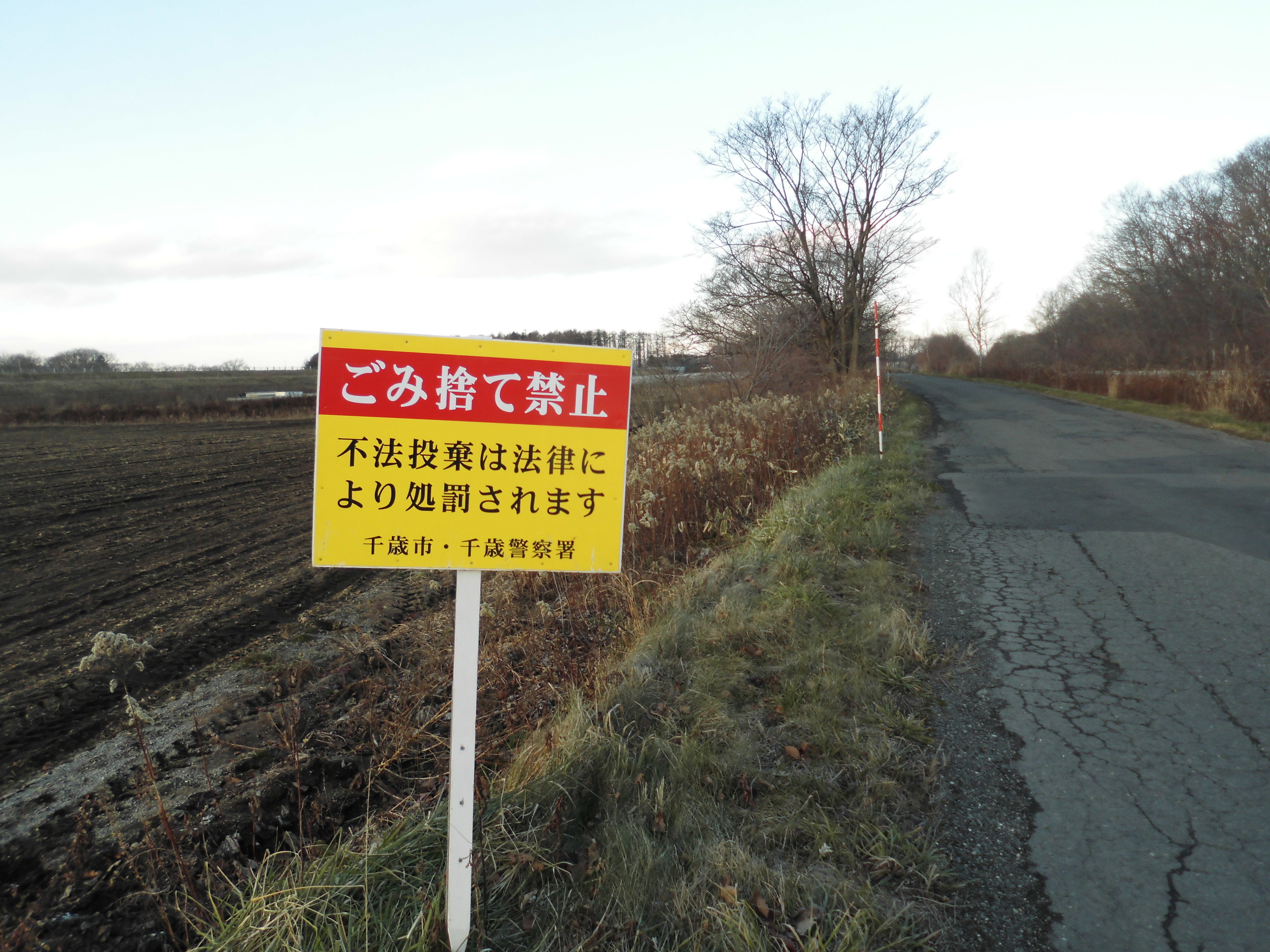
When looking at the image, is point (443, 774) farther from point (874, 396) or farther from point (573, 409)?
point (874, 396)

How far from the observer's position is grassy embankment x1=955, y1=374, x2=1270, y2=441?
12617 millimetres

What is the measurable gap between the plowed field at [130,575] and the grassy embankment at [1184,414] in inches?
603

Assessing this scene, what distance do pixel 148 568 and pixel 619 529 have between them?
7.12m

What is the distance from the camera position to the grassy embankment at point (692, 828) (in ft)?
6.66

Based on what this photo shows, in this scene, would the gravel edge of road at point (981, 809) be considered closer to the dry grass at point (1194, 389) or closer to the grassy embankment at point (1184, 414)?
the grassy embankment at point (1184, 414)

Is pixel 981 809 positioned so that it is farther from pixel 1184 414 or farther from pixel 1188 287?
pixel 1188 287

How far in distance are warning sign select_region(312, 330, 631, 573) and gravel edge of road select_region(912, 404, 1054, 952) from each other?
1.53 meters

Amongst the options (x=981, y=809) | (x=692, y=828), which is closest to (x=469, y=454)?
(x=692, y=828)

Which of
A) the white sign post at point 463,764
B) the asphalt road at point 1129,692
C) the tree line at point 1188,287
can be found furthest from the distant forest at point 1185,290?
the white sign post at point 463,764

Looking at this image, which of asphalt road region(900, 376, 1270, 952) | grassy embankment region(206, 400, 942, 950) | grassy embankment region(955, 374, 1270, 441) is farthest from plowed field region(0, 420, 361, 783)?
grassy embankment region(955, 374, 1270, 441)

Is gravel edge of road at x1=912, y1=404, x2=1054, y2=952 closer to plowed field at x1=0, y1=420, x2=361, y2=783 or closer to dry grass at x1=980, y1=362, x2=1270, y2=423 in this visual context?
plowed field at x1=0, y1=420, x2=361, y2=783

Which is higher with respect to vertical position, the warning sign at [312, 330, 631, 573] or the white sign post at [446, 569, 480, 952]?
the warning sign at [312, 330, 631, 573]

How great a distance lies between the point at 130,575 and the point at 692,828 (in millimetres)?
6988

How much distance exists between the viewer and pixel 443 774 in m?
3.27
